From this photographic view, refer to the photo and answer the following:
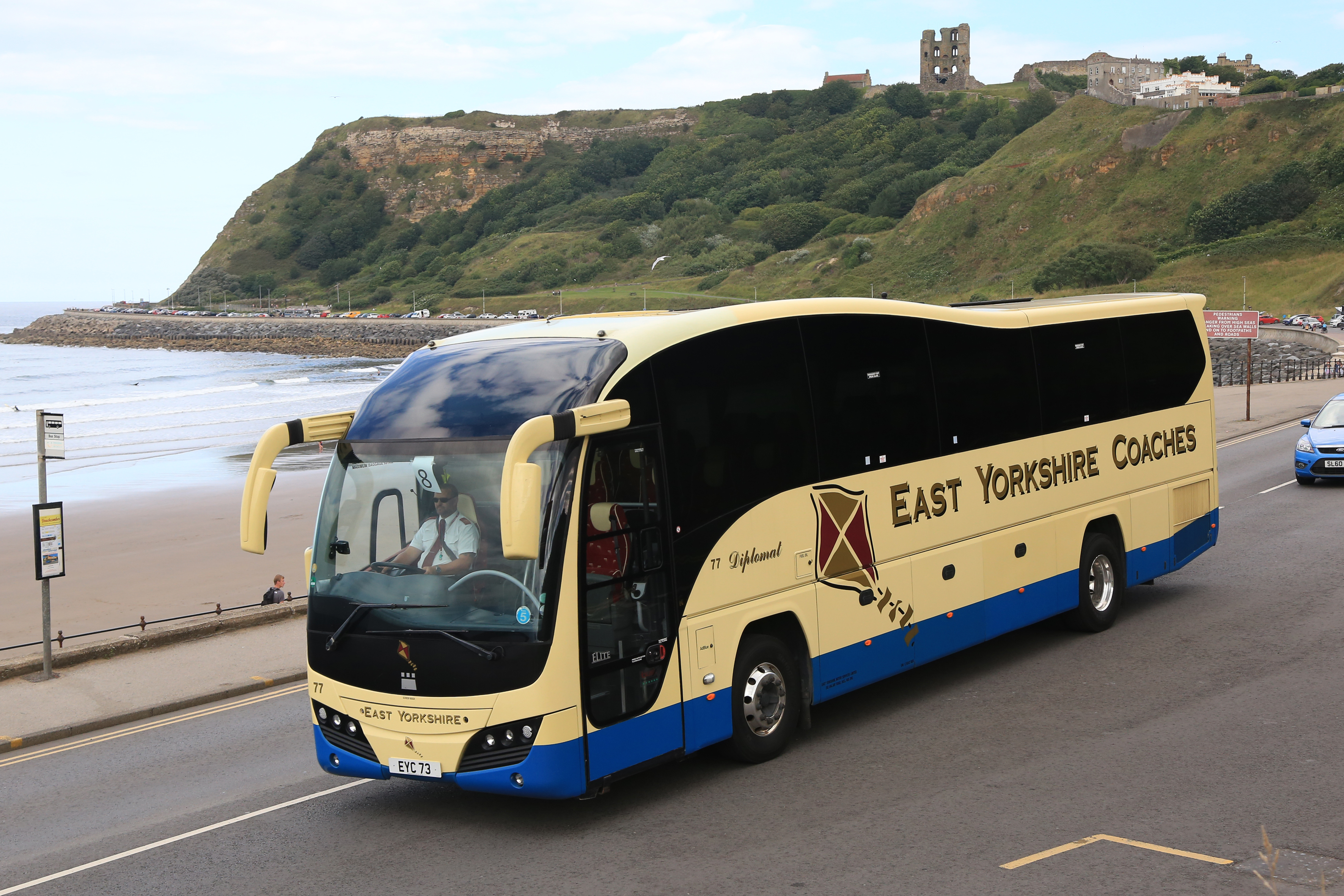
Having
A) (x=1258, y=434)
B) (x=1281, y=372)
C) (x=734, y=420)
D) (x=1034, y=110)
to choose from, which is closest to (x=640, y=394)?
(x=734, y=420)

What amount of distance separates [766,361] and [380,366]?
97422mm

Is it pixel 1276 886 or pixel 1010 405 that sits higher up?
pixel 1010 405

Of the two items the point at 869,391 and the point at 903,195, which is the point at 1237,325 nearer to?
the point at 869,391

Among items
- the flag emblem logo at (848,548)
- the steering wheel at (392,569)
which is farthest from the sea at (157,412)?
the flag emblem logo at (848,548)

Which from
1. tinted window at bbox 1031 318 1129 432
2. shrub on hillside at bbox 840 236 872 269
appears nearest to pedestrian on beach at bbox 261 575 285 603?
tinted window at bbox 1031 318 1129 432

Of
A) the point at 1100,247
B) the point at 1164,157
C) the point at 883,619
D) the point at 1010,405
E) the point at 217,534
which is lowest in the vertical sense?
the point at 217,534

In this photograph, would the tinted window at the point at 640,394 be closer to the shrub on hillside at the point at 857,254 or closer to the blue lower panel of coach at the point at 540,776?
the blue lower panel of coach at the point at 540,776

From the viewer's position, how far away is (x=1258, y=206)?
10306 centimetres

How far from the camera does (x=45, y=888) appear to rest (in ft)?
24.2

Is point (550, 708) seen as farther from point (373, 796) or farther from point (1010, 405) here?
point (1010, 405)

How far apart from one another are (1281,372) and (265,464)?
5731cm

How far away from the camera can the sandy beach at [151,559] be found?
21.2 m

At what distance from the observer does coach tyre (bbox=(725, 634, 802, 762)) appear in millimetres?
8781

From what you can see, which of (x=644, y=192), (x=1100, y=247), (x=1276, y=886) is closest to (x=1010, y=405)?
(x=1276, y=886)
